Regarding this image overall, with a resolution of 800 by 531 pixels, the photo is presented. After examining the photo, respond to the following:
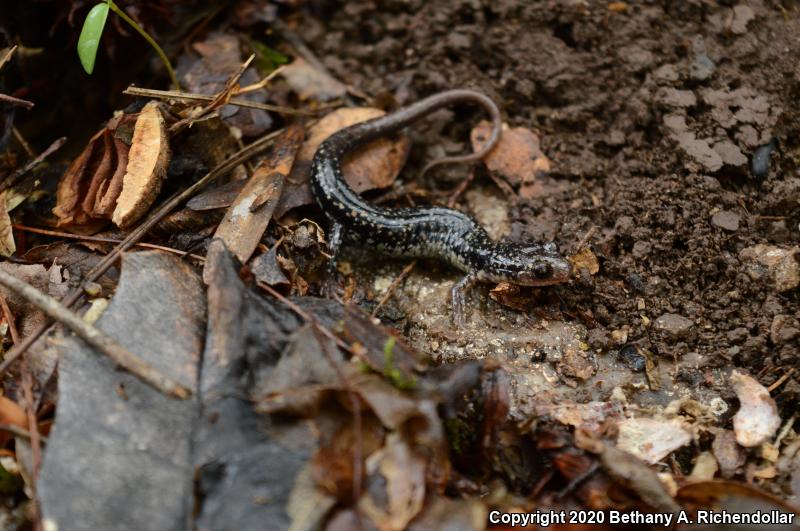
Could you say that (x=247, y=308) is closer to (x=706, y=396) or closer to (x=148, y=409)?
(x=148, y=409)

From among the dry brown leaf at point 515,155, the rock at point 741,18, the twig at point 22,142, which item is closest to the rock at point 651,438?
the dry brown leaf at point 515,155

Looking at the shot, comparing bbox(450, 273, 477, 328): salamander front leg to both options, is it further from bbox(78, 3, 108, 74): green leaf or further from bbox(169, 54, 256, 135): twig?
bbox(78, 3, 108, 74): green leaf

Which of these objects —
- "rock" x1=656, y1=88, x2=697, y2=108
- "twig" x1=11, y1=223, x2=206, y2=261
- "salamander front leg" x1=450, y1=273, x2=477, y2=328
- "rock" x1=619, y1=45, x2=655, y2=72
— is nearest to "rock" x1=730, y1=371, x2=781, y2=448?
"salamander front leg" x1=450, y1=273, x2=477, y2=328

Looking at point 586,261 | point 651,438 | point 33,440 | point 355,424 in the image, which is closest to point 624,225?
point 586,261

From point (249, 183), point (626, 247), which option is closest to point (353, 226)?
point (249, 183)

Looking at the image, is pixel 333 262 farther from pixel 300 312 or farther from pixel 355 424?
pixel 355 424

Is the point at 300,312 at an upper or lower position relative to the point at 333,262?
upper
